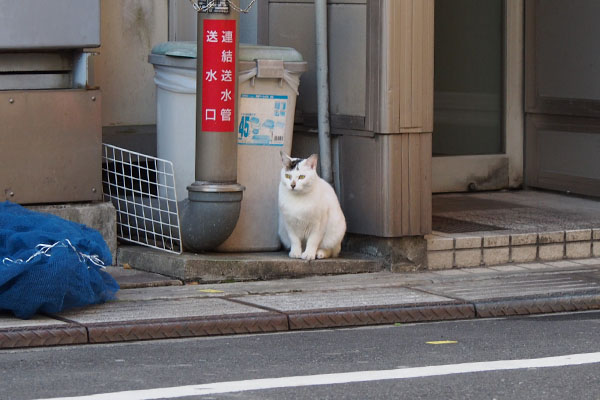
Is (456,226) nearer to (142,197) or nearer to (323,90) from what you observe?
(323,90)

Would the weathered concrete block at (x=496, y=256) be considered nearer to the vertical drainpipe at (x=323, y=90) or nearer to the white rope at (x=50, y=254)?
the vertical drainpipe at (x=323, y=90)

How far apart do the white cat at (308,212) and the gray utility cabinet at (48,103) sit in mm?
1345

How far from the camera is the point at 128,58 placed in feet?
30.8

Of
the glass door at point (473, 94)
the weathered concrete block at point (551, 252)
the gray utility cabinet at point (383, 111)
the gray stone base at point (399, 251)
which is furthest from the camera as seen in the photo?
the glass door at point (473, 94)

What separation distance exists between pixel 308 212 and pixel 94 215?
4.94ft

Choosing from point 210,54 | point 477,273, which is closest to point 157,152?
point 210,54

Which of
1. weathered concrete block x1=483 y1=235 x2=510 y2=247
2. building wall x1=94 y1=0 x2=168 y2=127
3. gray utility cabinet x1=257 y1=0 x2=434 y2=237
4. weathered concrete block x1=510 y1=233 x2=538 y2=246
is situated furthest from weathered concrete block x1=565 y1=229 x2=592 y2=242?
building wall x1=94 y1=0 x2=168 y2=127

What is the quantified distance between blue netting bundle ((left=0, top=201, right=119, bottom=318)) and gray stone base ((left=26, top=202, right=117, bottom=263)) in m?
0.91

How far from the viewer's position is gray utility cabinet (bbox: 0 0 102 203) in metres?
8.16

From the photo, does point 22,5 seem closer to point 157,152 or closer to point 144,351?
point 157,152

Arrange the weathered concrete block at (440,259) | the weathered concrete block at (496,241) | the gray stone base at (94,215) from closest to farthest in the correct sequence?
the gray stone base at (94,215)
the weathered concrete block at (440,259)
the weathered concrete block at (496,241)

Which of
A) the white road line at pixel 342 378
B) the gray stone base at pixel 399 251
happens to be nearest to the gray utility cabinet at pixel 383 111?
the gray stone base at pixel 399 251

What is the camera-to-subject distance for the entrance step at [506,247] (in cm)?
902

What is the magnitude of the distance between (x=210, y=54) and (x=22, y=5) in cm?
129
